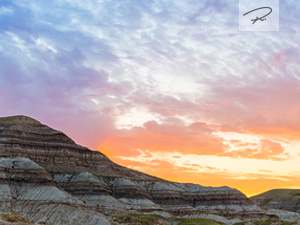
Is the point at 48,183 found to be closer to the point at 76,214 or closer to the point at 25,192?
the point at 25,192

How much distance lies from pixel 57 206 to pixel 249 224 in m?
87.6

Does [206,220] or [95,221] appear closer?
[95,221]

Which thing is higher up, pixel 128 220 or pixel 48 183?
pixel 48 183

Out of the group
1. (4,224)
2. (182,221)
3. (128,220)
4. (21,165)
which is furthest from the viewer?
(182,221)

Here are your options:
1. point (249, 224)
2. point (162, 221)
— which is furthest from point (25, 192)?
point (249, 224)

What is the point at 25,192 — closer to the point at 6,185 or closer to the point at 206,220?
the point at 6,185

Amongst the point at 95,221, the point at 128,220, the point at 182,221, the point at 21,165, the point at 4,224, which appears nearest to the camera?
the point at 4,224

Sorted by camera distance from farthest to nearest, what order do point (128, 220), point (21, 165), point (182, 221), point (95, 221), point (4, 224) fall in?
point (182, 221) → point (21, 165) → point (128, 220) → point (95, 221) → point (4, 224)

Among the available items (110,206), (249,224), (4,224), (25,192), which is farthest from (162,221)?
(4,224)

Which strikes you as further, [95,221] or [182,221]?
[182,221]

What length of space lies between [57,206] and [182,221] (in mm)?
60075

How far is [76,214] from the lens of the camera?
153 metres

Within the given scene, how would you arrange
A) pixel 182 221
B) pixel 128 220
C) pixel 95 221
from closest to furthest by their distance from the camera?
pixel 95 221, pixel 128 220, pixel 182 221

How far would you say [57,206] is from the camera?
157 metres
